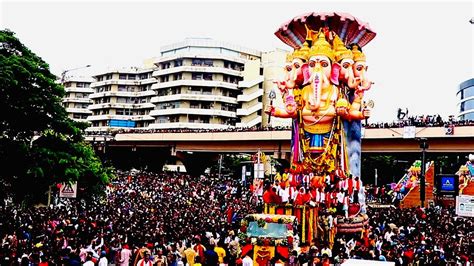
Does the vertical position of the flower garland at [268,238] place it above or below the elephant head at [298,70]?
below

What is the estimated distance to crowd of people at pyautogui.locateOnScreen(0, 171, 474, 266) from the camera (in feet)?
43.5

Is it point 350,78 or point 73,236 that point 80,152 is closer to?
point 73,236

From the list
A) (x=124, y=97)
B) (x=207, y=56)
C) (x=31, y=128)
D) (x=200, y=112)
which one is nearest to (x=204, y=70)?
(x=207, y=56)

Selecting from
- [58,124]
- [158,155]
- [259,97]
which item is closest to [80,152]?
[58,124]

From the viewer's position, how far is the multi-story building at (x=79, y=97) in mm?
89625

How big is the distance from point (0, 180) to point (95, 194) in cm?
667

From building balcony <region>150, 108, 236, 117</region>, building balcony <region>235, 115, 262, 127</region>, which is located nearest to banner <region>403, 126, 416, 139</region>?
building balcony <region>235, 115, 262, 127</region>

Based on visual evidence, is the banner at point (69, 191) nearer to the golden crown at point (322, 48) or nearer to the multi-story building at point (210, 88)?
the golden crown at point (322, 48)

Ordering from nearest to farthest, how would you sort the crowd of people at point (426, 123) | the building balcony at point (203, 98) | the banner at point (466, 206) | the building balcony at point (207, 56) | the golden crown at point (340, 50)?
the banner at point (466, 206) → the golden crown at point (340, 50) → the crowd of people at point (426, 123) → the building balcony at point (203, 98) → the building balcony at point (207, 56)

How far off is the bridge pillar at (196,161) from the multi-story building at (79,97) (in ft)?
116

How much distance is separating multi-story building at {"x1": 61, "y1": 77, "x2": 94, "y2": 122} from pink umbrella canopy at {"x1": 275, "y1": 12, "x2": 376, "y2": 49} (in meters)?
68.1

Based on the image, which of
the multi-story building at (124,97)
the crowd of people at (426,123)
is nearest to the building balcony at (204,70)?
the multi-story building at (124,97)

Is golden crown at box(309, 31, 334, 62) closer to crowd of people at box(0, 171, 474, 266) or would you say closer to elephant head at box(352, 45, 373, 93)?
elephant head at box(352, 45, 373, 93)

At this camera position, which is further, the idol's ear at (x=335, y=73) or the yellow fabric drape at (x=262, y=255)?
the idol's ear at (x=335, y=73)
